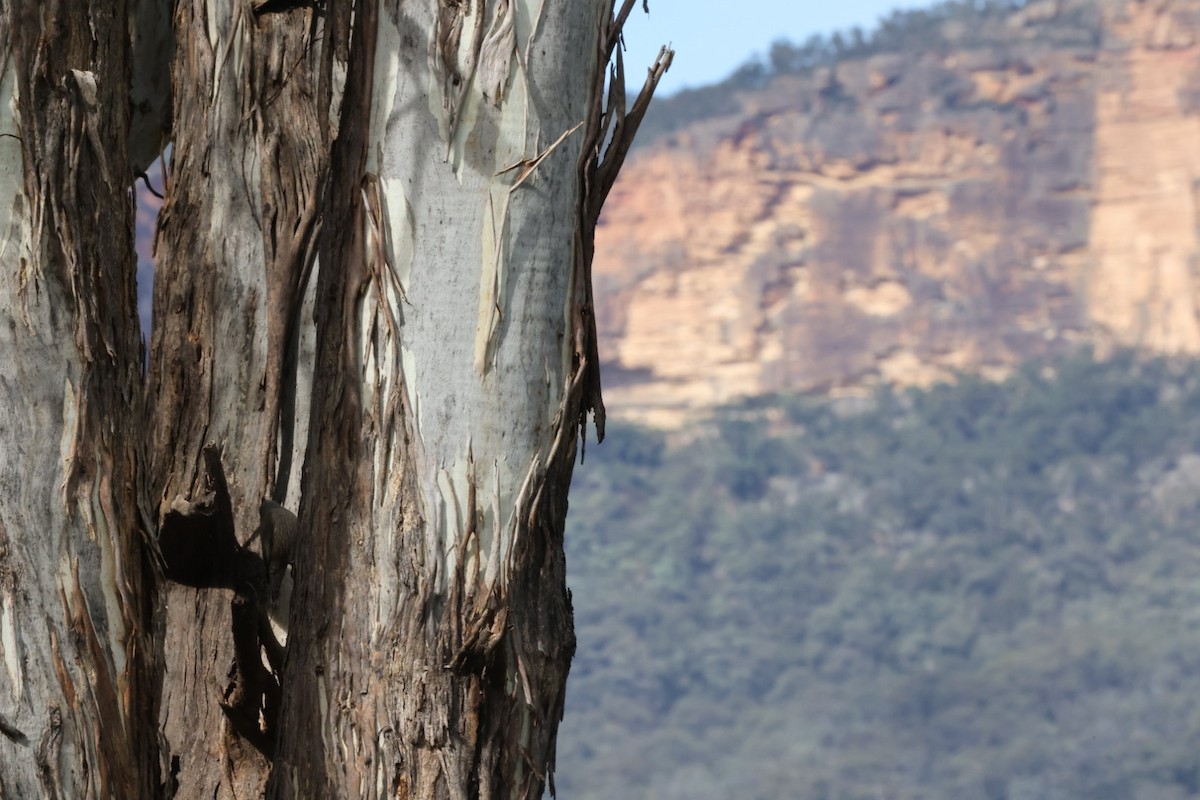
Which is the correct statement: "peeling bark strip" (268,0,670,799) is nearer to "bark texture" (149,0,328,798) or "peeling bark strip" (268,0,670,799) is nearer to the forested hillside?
"bark texture" (149,0,328,798)

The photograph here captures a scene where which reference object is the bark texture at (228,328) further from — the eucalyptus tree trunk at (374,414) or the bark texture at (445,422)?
the bark texture at (445,422)

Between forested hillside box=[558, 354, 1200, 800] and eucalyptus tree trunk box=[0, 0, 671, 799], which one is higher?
eucalyptus tree trunk box=[0, 0, 671, 799]

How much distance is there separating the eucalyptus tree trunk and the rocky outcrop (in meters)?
33.0

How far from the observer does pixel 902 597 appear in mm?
33844

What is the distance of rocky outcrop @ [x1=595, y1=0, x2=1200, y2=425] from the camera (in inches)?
1363

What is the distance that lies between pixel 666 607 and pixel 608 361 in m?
5.00

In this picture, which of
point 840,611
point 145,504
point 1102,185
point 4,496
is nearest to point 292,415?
point 145,504

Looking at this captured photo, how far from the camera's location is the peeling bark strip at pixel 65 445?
1.48 m

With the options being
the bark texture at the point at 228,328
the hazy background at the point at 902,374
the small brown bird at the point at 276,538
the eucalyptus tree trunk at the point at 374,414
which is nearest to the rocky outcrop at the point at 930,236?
the hazy background at the point at 902,374

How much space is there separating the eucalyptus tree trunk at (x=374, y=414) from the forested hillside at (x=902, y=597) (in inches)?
1048

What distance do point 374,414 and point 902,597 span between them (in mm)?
32962

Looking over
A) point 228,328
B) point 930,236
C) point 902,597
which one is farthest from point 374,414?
point 930,236

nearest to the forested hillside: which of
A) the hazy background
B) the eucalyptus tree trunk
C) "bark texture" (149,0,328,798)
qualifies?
the hazy background

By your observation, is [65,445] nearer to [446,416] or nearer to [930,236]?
[446,416]
